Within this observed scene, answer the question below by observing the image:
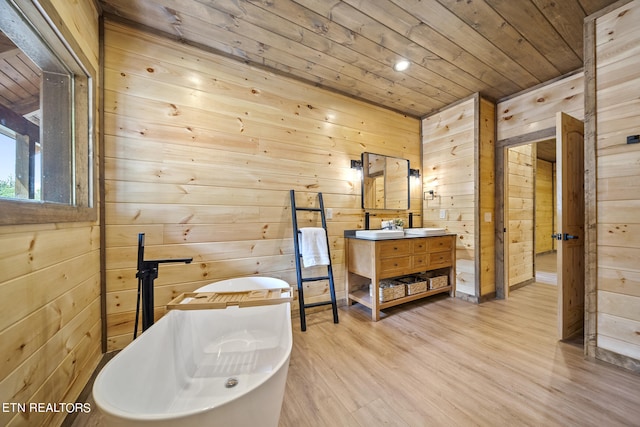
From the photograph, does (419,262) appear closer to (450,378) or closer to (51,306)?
(450,378)

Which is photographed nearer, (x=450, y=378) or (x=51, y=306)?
(x=51, y=306)

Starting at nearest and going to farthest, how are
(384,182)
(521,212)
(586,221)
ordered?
1. (586,221)
2. (384,182)
3. (521,212)

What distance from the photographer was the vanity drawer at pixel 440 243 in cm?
273

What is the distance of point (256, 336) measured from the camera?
66.5 inches

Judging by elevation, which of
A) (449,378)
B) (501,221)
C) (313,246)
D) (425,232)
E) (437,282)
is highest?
(501,221)

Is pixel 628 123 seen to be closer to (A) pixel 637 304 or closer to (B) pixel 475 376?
(A) pixel 637 304

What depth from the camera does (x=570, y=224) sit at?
1922 millimetres

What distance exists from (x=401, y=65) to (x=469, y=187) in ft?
5.46

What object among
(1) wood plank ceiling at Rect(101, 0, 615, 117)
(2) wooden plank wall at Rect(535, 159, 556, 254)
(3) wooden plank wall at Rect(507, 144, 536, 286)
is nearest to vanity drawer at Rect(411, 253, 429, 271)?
(3) wooden plank wall at Rect(507, 144, 536, 286)

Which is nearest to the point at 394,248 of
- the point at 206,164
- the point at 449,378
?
the point at 449,378

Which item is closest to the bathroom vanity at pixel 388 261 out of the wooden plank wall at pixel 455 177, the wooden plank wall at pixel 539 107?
the wooden plank wall at pixel 455 177

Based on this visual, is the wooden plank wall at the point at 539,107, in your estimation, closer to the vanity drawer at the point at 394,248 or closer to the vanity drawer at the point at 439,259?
the vanity drawer at the point at 439,259

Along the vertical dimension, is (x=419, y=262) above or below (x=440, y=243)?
below

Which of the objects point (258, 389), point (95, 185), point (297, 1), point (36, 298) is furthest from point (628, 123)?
point (95, 185)
